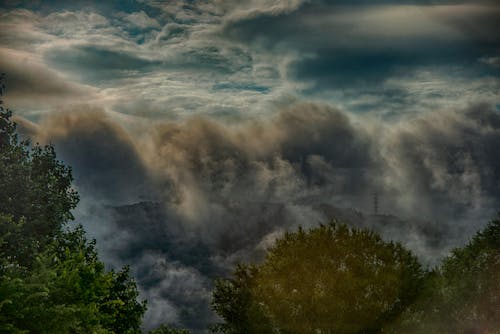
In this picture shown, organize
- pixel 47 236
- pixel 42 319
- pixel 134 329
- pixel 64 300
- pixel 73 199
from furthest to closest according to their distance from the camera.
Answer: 1. pixel 134 329
2. pixel 73 199
3. pixel 47 236
4. pixel 64 300
5. pixel 42 319

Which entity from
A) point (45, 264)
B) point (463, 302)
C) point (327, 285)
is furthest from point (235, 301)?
point (45, 264)

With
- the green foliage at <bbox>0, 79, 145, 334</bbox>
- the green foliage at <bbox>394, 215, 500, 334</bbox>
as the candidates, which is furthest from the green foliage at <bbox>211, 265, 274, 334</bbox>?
the green foliage at <bbox>394, 215, 500, 334</bbox>

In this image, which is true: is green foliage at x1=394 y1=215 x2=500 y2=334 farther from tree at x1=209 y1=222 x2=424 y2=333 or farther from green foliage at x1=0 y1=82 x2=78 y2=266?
green foliage at x1=0 y1=82 x2=78 y2=266

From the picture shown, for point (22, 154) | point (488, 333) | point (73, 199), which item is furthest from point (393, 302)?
point (22, 154)

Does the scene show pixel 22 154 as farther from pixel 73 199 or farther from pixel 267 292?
pixel 267 292

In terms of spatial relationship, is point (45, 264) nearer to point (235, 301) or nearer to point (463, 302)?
point (235, 301)

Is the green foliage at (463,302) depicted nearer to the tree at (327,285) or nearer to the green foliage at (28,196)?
the tree at (327,285)

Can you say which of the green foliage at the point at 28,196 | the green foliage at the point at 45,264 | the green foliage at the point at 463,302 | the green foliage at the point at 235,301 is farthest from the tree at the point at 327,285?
the green foliage at the point at 28,196
